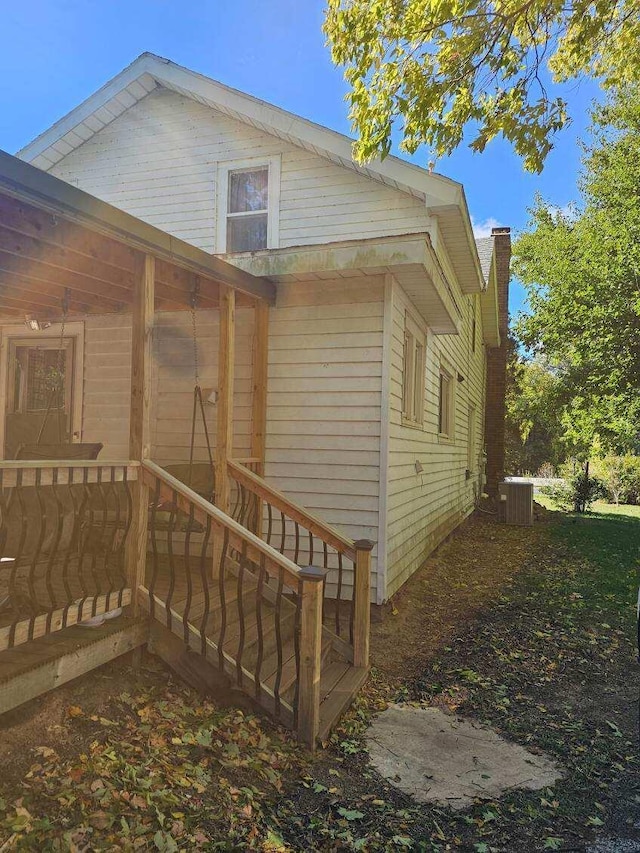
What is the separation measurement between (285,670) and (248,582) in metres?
1.22

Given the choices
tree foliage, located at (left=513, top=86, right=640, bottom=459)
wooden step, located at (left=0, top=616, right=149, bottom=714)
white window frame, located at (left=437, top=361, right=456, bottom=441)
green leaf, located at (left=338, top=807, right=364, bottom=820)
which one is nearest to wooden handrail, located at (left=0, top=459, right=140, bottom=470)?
wooden step, located at (left=0, top=616, right=149, bottom=714)

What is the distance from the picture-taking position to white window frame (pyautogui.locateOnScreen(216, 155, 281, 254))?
23.7ft

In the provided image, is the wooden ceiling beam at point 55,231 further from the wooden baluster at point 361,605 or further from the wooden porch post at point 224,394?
the wooden baluster at point 361,605

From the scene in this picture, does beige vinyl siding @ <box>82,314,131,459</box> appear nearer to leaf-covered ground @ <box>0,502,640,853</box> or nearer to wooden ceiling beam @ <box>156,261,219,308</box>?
wooden ceiling beam @ <box>156,261,219,308</box>

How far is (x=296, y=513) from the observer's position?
4.62 metres

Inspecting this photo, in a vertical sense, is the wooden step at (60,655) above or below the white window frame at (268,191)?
below

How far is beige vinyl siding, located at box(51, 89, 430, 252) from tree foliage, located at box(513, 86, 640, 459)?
10.7 m

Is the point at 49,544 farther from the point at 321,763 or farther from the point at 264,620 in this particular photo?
the point at 321,763

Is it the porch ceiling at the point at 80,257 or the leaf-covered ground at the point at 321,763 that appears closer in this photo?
the leaf-covered ground at the point at 321,763

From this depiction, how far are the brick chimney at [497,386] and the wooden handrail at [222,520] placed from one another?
13.8 metres

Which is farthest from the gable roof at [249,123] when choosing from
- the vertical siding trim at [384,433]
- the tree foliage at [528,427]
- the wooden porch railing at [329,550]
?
the tree foliage at [528,427]

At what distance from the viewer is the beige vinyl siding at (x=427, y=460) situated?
5.77 meters

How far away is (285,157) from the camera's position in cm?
720

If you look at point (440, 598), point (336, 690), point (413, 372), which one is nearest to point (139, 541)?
point (336, 690)
